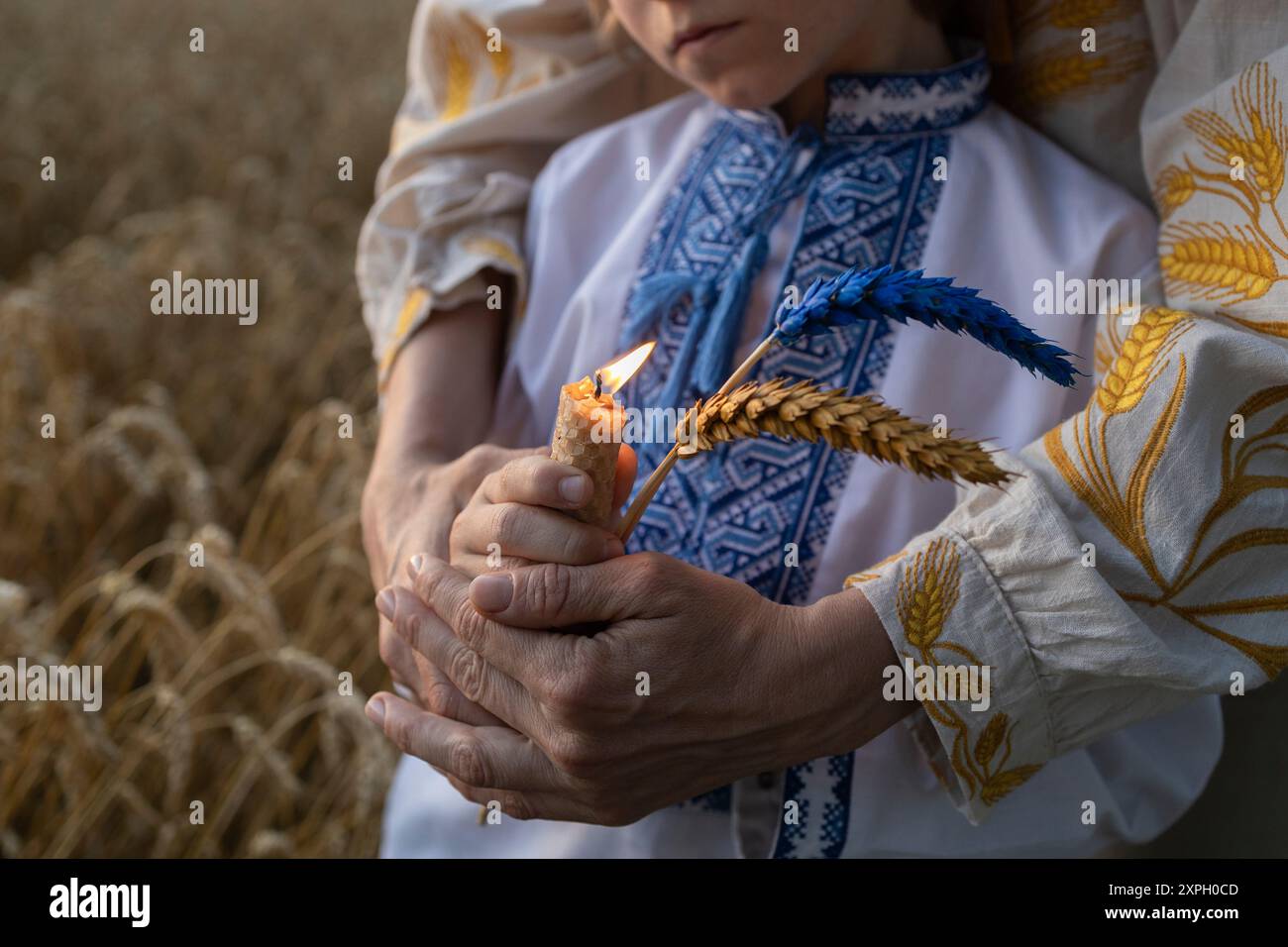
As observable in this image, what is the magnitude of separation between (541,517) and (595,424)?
89 mm

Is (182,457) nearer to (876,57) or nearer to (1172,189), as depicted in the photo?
(876,57)

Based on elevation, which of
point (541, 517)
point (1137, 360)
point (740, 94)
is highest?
point (740, 94)

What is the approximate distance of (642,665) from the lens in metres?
0.82

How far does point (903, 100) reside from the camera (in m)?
1.03

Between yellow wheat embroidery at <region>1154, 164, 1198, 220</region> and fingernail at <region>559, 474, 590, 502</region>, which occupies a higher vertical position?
yellow wheat embroidery at <region>1154, 164, 1198, 220</region>

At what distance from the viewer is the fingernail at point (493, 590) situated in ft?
2.69

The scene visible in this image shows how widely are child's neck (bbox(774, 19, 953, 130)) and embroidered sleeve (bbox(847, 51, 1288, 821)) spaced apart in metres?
0.28

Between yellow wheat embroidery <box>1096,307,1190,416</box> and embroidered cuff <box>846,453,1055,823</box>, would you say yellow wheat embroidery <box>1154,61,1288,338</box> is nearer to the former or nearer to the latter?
yellow wheat embroidery <box>1096,307,1190,416</box>

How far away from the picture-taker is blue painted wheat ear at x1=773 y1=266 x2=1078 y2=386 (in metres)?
0.66

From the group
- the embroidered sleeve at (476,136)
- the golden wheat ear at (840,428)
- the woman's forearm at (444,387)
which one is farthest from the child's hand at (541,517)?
the embroidered sleeve at (476,136)

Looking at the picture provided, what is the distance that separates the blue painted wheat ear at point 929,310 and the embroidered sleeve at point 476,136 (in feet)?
1.85

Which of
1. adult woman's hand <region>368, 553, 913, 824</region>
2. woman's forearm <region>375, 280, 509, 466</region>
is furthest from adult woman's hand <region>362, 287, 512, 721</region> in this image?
adult woman's hand <region>368, 553, 913, 824</region>

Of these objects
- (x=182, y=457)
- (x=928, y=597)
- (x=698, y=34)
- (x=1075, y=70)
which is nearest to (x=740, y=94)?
(x=698, y=34)
